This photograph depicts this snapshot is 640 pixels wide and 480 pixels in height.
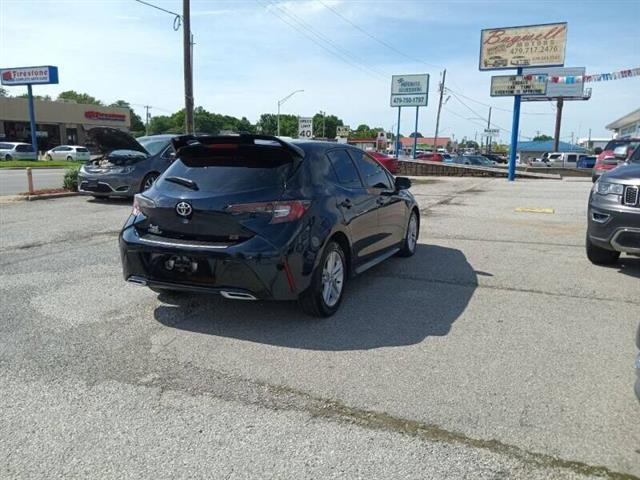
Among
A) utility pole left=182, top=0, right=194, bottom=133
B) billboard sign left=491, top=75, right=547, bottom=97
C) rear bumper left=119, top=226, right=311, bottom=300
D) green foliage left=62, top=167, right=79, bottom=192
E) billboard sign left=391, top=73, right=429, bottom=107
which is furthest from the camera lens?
billboard sign left=391, top=73, right=429, bottom=107

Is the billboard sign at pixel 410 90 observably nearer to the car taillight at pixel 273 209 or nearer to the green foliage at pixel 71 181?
the green foliage at pixel 71 181

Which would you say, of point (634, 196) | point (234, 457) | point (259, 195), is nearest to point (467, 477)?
point (234, 457)

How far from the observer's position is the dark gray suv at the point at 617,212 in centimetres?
605

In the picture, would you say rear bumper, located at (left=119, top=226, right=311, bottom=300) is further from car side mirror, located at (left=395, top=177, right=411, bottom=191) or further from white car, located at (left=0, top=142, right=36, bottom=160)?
white car, located at (left=0, top=142, right=36, bottom=160)

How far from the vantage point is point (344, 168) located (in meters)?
5.57

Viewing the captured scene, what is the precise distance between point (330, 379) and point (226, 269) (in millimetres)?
1248

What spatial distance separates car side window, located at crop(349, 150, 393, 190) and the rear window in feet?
4.93

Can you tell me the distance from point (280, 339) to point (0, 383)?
1958mm

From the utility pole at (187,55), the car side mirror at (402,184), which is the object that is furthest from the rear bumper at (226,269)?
the utility pole at (187,55)

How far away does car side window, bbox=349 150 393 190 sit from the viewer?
600 cm

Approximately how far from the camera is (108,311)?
5.01 metres

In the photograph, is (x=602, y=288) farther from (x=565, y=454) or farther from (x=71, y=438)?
(x=71, y=438)

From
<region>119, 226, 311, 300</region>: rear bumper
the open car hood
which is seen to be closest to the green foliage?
the open car hood

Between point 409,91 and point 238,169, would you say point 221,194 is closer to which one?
point 238,169
